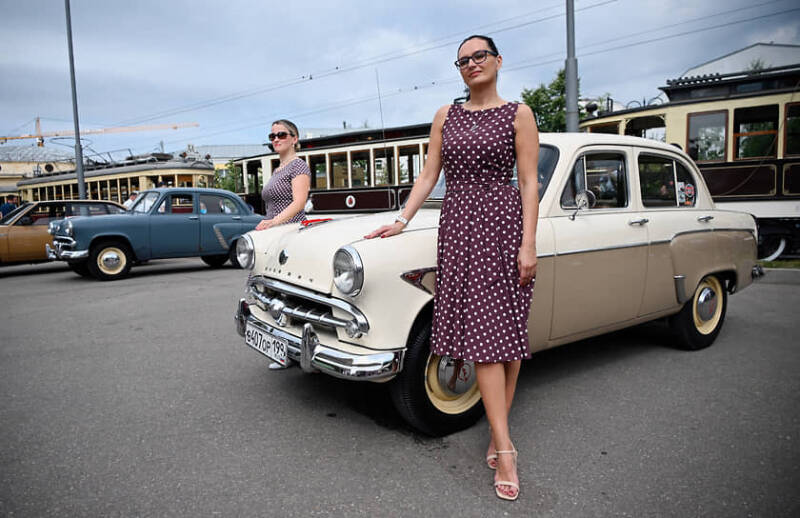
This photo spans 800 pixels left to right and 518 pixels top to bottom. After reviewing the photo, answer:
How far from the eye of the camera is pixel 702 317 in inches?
164

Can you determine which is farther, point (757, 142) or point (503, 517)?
point (757, 142)

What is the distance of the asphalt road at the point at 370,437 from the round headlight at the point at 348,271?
82cm

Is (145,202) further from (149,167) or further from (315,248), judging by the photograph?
(149,167)

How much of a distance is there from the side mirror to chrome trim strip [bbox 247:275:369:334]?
142 centimetres

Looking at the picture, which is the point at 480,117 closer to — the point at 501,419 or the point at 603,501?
the point at 501,419

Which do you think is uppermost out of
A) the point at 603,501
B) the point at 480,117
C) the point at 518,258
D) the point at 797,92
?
the point at 797,92

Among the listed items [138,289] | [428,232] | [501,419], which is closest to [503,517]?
[501,419]

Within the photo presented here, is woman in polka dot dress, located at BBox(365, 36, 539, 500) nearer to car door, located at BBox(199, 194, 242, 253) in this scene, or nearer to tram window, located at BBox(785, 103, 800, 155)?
car door, located at BBox(199, 194, 242, 253)

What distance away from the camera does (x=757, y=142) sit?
9.28m

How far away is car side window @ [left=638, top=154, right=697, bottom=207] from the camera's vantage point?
3.69m

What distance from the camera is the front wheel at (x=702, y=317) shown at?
403 cm

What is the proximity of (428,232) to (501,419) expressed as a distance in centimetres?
96

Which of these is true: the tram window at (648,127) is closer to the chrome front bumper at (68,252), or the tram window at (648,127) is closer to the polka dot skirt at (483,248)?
the polka dot skirt at (483,248)

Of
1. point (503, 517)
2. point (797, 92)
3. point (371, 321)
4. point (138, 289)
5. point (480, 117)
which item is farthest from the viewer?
point (797, 92)
